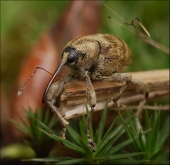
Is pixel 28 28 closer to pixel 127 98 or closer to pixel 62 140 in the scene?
pixel 127 98

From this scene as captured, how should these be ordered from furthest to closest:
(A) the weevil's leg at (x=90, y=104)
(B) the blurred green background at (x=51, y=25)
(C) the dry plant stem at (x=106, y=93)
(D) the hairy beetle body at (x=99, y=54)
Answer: (B) the blurred green background at (x=51, y=25) < (C) the dry plant stem at (x=106, y=93) < (D) the hairy beetle body at (x=99, y=54) < (A) the weevil's leg at (x=90, y=104)

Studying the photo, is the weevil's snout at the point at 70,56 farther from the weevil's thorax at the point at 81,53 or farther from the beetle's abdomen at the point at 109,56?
the beetle's abdomen at the point at 109,56

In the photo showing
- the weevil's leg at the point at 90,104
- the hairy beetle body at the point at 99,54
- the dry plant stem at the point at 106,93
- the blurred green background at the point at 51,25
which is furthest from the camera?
the blurred green background at the point at 51,25

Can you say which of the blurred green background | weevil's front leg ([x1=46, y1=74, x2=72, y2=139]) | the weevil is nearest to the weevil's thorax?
the weevil

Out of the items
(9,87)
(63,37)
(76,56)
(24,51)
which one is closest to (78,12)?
(63,37)

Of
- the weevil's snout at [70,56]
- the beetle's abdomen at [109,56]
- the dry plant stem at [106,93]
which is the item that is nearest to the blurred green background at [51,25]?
the dry plant stem at [106,93]

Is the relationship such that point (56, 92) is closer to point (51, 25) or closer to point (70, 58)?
point (70, 58)
